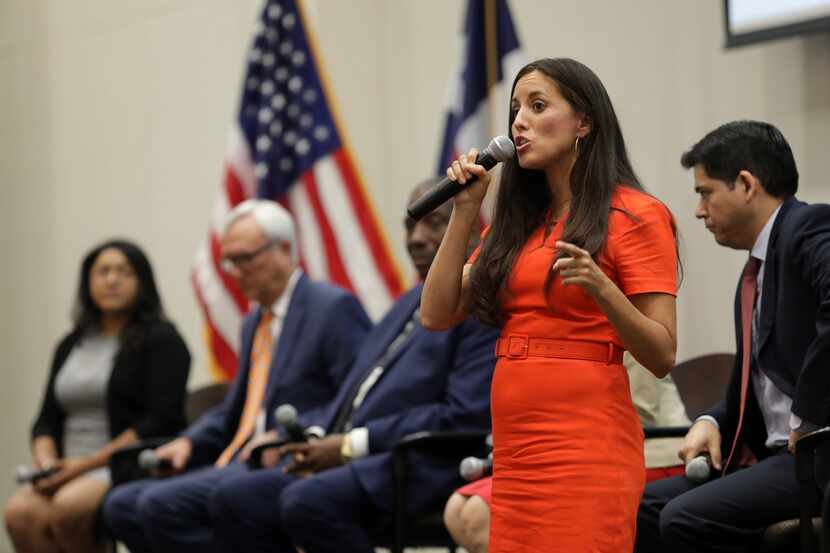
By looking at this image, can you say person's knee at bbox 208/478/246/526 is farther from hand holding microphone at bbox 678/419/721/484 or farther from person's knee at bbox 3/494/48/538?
hand holding microphone at bbox 678/419/721/484

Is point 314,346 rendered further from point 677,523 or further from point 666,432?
point 677,523

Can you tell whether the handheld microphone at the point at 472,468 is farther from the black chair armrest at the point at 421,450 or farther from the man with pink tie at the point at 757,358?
the man with pink tie at the point at 757,358

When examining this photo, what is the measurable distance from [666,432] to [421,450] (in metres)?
0.81

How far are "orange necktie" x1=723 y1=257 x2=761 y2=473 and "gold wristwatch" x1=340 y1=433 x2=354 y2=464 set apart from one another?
4.20 ft

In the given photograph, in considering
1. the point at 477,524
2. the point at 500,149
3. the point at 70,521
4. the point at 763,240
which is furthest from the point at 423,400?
the point at 500,149

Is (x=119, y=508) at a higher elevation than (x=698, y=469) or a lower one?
lower

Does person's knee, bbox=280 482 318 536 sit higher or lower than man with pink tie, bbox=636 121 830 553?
lower

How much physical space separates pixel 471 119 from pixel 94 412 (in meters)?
2.08

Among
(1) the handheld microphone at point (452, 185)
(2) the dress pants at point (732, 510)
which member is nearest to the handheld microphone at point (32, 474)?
(2) the dress pants at point (732, 510)

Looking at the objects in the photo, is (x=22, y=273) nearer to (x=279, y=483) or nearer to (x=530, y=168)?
(x=279, y=483)

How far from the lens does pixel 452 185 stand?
237 cm

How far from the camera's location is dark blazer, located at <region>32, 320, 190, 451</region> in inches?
203

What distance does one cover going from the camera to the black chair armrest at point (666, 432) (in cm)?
340

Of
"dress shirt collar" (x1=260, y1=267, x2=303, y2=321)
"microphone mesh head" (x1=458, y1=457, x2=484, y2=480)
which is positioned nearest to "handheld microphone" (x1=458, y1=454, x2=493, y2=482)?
"microphone mesh head" (x1=458, y1=457, x2=484, y2=480)
